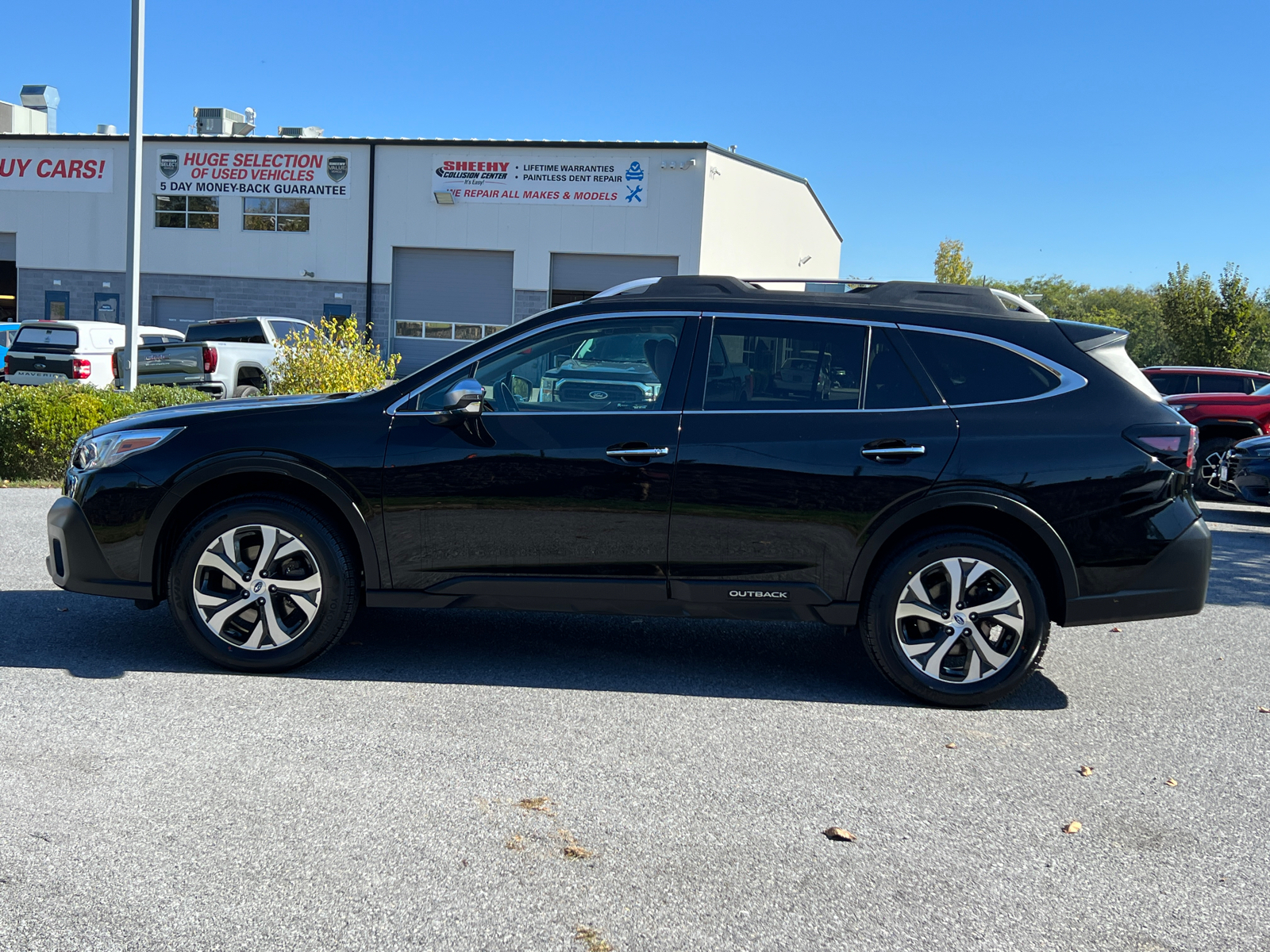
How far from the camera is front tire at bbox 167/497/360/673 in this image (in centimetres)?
504

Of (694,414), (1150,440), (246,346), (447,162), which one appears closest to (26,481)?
(246,346)

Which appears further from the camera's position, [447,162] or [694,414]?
[447,162]

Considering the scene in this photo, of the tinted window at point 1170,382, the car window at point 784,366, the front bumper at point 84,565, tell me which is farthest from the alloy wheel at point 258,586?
the tinted window at point 1170,382

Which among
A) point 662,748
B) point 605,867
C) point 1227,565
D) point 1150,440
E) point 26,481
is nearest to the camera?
point 605,867

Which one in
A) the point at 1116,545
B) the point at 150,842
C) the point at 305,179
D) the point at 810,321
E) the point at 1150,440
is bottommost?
the point at 150,842

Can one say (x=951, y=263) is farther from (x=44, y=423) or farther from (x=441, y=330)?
(x=44, y=423)

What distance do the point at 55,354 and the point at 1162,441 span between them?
19.3m

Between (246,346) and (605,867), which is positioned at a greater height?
(246,346)

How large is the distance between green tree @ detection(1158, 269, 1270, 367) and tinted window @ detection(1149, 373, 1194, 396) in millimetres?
23625

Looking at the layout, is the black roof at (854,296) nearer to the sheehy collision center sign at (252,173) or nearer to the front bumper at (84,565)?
the front bumper at (84,565)

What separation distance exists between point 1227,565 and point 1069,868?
646 centimetres

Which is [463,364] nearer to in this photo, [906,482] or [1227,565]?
[906,482]

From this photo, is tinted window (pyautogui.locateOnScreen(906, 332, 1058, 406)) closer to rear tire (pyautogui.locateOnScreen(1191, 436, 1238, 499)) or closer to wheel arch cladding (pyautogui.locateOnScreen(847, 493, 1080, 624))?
wheel arch cladding (pyautogui.locateOnScreen(847, 493, 1080, 624))

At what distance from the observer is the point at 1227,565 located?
9.02 metres
